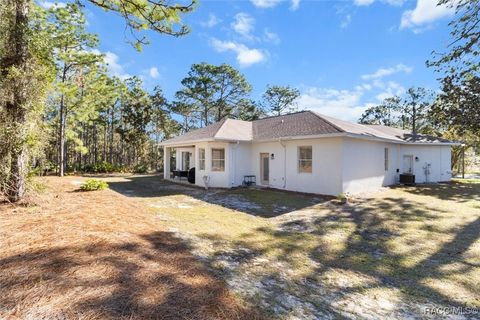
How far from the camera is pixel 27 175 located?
6551 mm

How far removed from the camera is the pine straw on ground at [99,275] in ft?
8.65

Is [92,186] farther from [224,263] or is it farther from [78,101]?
[78,101]

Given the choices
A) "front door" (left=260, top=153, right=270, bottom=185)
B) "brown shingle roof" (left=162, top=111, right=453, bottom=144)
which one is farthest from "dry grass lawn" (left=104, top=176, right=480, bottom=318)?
"front door" (left=260, top=153, right=270, bottom=185)

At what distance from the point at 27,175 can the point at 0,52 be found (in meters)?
2.90

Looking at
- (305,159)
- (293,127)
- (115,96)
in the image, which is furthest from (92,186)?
(115,96)

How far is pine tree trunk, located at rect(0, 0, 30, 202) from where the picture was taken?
621cm

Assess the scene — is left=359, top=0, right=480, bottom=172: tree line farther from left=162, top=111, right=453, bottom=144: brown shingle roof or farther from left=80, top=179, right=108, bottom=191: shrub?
left=80, top=179, right=108, bottom=191: shrub

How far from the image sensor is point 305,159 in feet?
43.9

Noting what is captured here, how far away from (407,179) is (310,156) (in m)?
7.74

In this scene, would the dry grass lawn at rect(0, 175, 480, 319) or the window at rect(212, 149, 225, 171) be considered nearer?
the dry grass lawn at rect(0, 175, 480, 319)

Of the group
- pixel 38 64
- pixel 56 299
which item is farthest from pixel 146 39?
pixel 56 299

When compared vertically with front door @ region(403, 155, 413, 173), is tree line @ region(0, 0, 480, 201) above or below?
above

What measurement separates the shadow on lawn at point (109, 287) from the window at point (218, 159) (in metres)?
11.1

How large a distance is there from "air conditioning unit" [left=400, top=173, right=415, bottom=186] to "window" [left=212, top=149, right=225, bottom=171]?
36.6 feet
